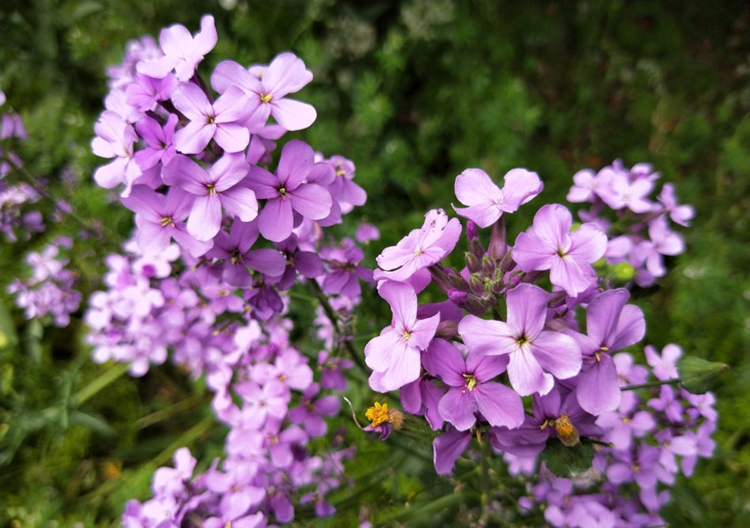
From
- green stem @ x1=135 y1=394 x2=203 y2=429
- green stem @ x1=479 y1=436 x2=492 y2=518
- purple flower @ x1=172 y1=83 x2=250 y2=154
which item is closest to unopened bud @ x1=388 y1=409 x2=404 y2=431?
green stem @ x1=479 y1=436 x2=492 y2=518

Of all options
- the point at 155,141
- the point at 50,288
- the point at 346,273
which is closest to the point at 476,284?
the point at 346,273

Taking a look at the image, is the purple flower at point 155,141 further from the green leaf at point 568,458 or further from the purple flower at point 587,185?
the purple flower at point 587,185

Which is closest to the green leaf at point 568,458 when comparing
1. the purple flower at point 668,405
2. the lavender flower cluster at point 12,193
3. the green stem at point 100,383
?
the purple flower at point 668,405

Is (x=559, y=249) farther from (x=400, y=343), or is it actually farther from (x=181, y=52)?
(x=181, y=52)

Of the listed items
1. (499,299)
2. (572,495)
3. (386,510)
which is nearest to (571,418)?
(499,299)

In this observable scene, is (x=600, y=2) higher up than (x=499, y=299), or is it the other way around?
(x=499, y=299)

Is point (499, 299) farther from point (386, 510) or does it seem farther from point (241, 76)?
point (386, 510)
